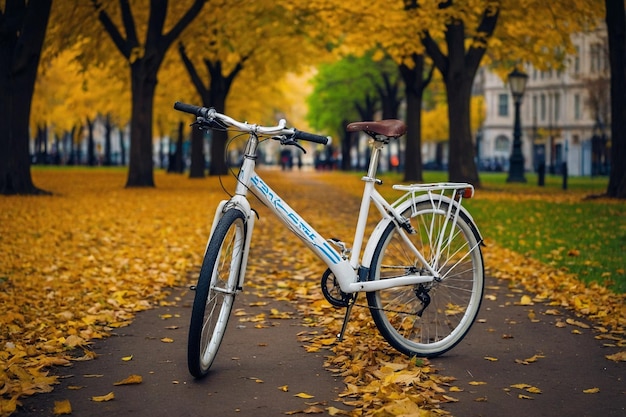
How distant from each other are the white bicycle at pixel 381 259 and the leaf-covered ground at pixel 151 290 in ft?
0.99

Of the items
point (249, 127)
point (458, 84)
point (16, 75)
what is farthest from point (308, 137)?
point (458, 84)

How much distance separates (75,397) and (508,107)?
100299mm

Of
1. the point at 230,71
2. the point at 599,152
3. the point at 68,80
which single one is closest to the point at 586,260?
the point at 230,71

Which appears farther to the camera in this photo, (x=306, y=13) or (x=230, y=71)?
(x=230, y=71)

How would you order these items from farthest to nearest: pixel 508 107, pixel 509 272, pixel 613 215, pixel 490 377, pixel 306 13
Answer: pixel 508 107
pixel 306 13
pixel 613 215
pixel 509 272
pixel 490 377

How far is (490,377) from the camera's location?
18.9 ft

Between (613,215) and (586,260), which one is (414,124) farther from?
(586,260)

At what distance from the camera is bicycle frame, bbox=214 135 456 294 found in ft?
18.6

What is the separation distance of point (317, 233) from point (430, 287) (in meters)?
0.81

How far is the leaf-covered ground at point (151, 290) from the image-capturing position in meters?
5.51

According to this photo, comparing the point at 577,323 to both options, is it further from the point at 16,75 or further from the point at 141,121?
the point at 141,121

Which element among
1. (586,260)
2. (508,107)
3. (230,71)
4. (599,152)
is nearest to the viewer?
(586,260)

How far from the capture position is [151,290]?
937 centimetres

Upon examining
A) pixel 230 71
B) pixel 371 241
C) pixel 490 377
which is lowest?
pixel 490 377
